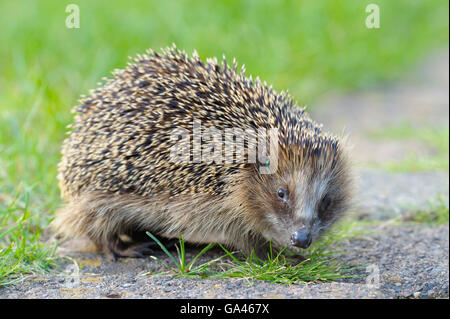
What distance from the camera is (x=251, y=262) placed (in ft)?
16.9

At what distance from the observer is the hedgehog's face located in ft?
16.8

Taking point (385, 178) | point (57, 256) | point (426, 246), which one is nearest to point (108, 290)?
point (57, 256)

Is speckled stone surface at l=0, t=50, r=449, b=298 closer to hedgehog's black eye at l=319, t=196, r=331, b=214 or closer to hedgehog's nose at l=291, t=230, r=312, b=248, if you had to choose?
hedgehog's nose at l=291, t=230, r=312, b=248

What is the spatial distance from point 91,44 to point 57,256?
5386mm

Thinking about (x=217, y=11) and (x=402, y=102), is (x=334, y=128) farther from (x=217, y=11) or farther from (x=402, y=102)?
(x=217, y=11)

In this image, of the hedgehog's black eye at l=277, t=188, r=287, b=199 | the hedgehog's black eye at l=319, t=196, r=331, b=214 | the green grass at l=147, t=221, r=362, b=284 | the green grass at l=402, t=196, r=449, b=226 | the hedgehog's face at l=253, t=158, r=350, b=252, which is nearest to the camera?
the green grass at l=147, t=221, r=362, b=284

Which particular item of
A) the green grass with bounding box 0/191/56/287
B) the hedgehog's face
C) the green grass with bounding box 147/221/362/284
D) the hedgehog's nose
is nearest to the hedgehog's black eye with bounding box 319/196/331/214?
the hedgehog's face

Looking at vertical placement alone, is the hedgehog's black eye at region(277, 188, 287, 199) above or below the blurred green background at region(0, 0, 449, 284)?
below

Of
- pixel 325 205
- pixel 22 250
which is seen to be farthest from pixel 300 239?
pixel 22 250

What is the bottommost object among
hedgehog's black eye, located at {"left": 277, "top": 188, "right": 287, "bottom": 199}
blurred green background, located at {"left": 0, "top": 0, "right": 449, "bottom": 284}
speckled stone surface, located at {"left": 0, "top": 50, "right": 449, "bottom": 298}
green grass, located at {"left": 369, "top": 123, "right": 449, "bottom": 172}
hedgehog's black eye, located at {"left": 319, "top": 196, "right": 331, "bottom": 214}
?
speckled stone surface, located at {"left": 0, "top": 50, "right": 449, "bottom": 298}

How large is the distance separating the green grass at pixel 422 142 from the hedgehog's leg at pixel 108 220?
151 inches

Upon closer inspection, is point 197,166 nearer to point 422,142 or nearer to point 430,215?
point 430,215

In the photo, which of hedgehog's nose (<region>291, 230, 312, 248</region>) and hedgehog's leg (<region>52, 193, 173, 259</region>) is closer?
hedgehog's nose (<region>291, 230, 312, 248</region>)

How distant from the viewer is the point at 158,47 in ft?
34.0
